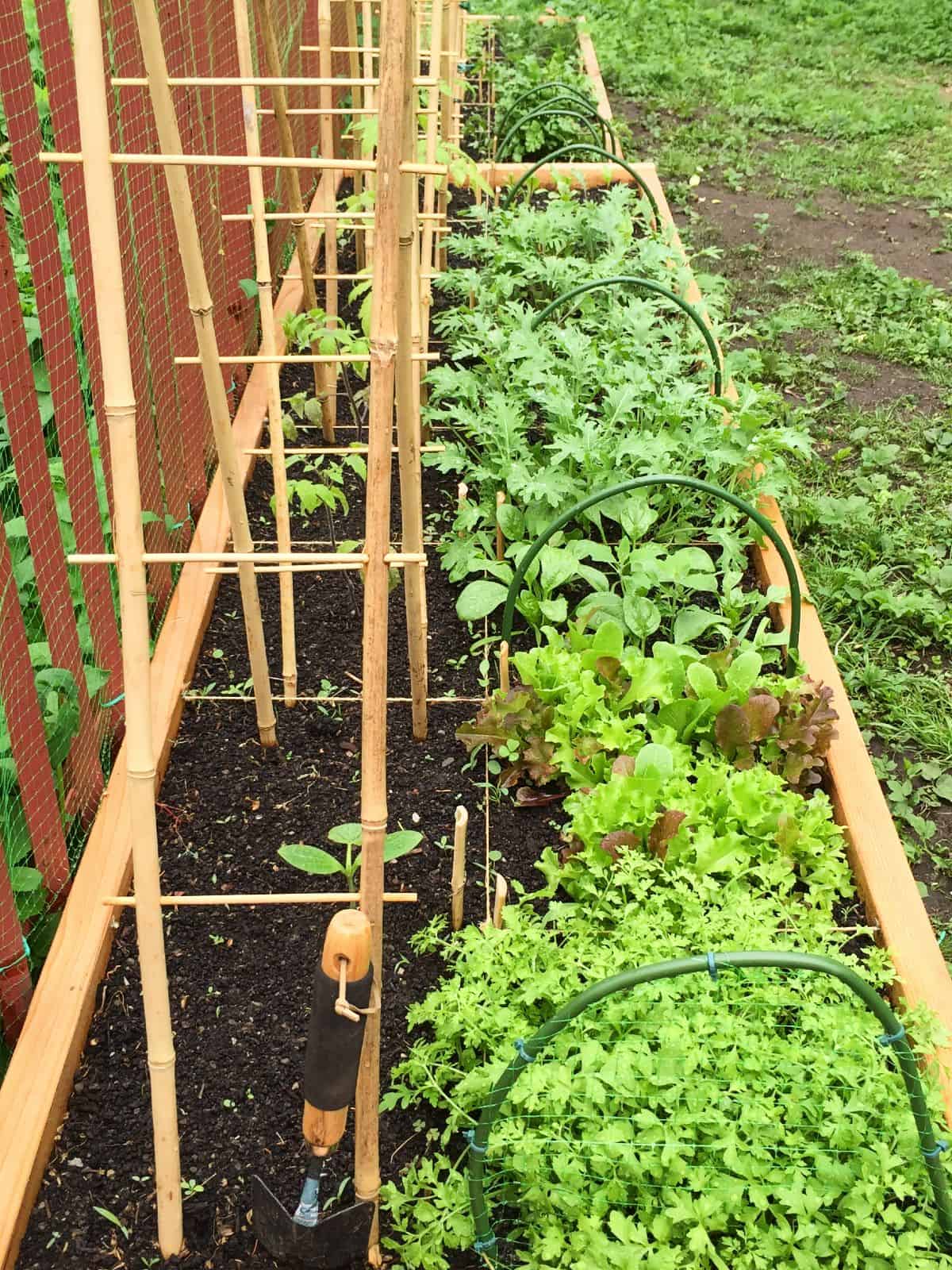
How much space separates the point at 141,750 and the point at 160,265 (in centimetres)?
210

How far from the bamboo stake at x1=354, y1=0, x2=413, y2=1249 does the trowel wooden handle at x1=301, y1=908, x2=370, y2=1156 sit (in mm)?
147

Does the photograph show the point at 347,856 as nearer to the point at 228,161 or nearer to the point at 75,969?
the point at 75,969

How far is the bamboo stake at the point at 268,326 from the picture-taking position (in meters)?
2.51

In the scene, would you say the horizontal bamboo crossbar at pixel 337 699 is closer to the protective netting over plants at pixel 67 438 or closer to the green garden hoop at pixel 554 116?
the protective netting over plants at pixel 67 438

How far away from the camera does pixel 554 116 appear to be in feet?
22.9

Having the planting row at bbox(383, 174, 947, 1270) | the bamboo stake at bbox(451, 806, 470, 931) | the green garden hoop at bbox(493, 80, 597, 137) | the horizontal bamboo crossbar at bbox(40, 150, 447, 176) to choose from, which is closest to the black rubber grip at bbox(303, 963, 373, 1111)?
the planting row at bbox(383, 174, 947, 1270)

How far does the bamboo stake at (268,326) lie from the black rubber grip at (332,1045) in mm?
1354

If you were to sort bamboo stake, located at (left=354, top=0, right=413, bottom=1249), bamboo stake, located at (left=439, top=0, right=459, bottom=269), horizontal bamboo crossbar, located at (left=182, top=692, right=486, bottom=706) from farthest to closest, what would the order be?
bamboo stake, located at (left=439, top=0, right=459, bottom=269)
horizontal bamboo crossbar, located at (left=182, top=692, right=486, bottom=706)
bamboo stake, located at (left=354, top=0, right=413, bottom=1249)

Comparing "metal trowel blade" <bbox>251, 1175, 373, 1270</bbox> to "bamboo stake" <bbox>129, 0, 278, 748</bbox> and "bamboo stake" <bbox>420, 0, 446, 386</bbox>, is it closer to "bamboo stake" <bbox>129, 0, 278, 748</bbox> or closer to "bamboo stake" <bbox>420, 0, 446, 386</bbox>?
"bamboo stake" <bbox>129, 0, 278, 748</bbox>

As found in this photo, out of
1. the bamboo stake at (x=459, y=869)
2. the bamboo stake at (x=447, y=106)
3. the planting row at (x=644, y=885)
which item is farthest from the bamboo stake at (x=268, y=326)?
the bamboo stake at (x=447, y=106)

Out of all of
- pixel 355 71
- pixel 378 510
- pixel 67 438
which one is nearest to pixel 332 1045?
pixel 378 510

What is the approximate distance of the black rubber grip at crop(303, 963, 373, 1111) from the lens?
59.1 inches

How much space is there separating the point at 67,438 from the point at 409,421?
833mm

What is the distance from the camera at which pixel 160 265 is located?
335cm
